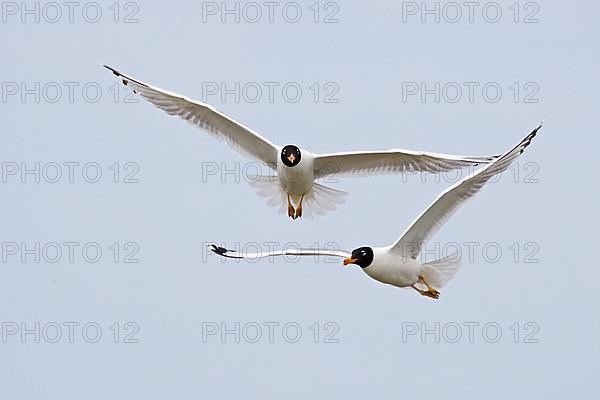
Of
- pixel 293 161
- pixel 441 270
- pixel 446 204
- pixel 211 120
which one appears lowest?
pixel 441 270

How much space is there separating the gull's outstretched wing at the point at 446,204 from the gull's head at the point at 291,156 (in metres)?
1.29

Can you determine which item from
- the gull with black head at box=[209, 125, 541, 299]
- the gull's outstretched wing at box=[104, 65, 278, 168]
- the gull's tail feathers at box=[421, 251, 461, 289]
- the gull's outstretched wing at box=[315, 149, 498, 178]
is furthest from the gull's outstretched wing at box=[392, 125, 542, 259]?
the gull's outstretched wing at box=[104, 65, 278, 168]

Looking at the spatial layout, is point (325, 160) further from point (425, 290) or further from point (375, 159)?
point (425, 290)

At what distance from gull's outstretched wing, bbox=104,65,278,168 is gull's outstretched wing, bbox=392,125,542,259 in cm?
170

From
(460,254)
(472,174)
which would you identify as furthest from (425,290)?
(472,174)

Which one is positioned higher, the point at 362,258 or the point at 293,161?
the point at 293,161

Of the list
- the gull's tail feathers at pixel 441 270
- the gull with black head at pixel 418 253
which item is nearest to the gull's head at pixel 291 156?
the gull with black head at pixel 418 253

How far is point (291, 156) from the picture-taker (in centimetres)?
1153

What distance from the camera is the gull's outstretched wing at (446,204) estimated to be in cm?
1012

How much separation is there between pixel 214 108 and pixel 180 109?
359 millimetres

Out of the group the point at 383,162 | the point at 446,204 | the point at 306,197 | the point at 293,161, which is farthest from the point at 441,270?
the point at 306,197

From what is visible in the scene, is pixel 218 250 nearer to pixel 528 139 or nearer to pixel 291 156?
pixel 291 156

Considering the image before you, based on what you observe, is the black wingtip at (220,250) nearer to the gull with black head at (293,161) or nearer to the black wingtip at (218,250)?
the black wingtip at (218,250)

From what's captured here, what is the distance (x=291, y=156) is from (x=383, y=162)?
0.87 metres
